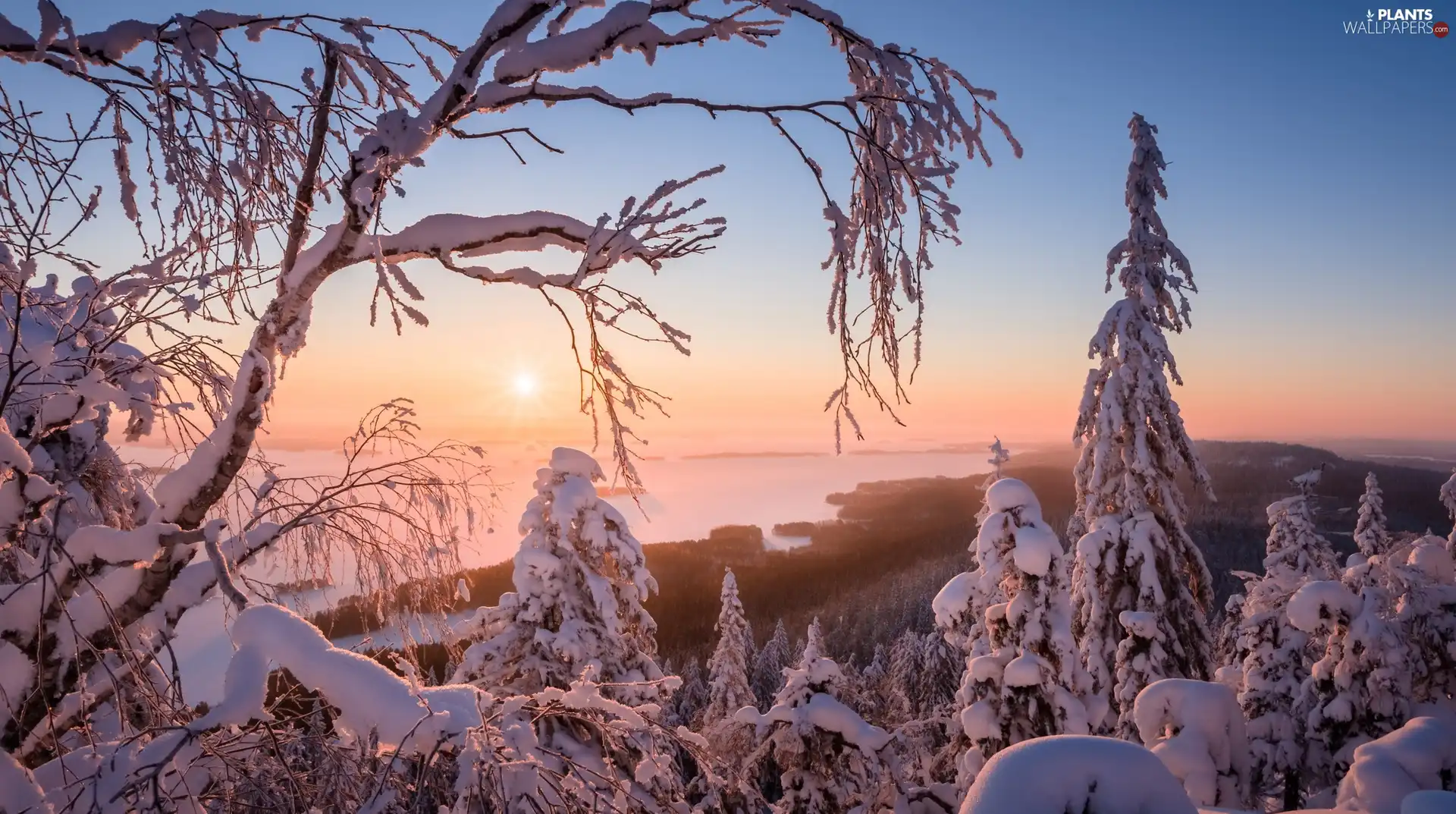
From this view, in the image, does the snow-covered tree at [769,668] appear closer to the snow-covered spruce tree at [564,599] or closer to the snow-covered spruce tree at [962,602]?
the snow-covered spruce tree at [962,602]

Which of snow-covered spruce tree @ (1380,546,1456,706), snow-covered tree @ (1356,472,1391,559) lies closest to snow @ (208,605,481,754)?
snow-covered spruce tree @ (1380,546,1456,706)

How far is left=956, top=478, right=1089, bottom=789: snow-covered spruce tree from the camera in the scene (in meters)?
9.50

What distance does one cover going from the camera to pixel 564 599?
33.1 feet

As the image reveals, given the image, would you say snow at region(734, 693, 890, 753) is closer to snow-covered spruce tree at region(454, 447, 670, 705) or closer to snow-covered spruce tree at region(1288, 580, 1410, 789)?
snow-covered spruce tree at region(454, 447, 670, 705)

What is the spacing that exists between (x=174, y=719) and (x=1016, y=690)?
9851 mm

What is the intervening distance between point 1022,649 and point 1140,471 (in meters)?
4.85

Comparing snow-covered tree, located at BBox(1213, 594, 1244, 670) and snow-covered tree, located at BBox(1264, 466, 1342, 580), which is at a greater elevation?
snow-covered tree, located at BBox(1264, 466, 1342, 580)

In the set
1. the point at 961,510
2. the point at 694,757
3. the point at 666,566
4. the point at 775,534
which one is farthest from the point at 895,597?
the point at 775,534

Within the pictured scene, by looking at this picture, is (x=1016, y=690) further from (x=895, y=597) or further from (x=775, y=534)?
(x=775, y=534)

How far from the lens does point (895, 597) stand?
7719 centimetres

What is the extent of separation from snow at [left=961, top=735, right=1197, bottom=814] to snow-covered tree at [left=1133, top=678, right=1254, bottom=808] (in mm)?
7030

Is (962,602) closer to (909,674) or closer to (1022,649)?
(1022,649)

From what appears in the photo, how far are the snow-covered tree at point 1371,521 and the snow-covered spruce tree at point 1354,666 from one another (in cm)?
1054

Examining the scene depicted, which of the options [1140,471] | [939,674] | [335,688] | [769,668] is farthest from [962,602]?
[769,668]
